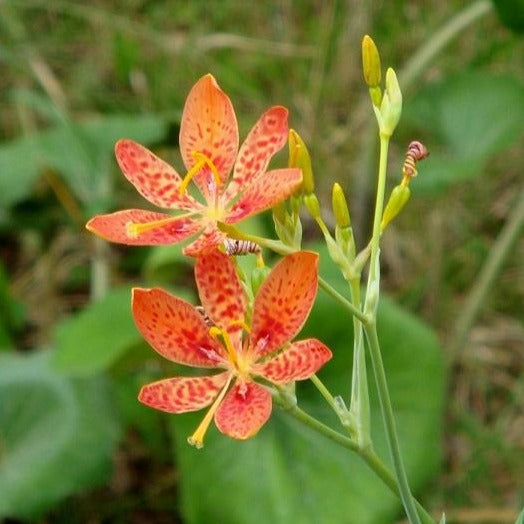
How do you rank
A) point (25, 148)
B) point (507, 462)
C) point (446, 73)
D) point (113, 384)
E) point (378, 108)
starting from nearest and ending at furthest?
point (378, 108) → point (113, 384) → point (507, 462) → point (25, 148) → point (446, 73)

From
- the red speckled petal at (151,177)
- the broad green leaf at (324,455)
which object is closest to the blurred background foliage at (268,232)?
the broad green leaf at (324,455)

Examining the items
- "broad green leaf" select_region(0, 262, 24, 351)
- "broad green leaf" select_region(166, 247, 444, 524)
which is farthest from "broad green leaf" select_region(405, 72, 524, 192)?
"broad green leaf" select_region(0, 262, 24, 351)

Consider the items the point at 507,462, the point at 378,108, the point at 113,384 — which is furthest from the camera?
the point at 507,462

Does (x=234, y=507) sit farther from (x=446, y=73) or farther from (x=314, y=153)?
(x=446, y=73)

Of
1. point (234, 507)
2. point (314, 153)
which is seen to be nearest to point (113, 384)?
point (234, 507)

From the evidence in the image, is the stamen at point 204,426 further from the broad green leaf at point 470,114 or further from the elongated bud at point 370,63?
the broad green leaf at point 470,114

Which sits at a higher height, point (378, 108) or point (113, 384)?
point (378, 108)
